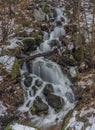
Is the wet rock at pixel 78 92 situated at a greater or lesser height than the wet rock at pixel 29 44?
lesser

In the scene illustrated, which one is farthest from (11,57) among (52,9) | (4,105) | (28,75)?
(52,9)

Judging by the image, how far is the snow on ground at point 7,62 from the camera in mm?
8938

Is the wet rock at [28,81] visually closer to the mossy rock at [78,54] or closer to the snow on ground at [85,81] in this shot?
the snow on ground at [85,81]

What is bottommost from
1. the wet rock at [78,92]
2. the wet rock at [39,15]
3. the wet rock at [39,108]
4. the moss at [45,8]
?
the wet rock at [39,108]

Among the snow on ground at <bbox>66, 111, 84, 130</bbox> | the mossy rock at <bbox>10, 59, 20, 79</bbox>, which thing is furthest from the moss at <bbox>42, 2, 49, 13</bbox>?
the snow on ground at <bbox>66, 111, 84, 130</bbox>

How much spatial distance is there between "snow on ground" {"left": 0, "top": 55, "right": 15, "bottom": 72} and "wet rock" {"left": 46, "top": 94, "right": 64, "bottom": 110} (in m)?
1.38

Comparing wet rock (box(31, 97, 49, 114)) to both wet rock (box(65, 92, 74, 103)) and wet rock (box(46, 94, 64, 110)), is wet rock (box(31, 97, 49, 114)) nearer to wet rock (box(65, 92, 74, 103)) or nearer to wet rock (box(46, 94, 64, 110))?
wet rock (box(46, 94, 64, 110))

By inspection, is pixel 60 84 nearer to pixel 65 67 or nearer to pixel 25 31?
pixel 65 67

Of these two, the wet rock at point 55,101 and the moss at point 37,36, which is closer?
the wet rock at point 55,101

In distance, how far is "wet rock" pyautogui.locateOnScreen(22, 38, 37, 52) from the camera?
10.5m

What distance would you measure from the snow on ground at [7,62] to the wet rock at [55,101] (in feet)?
4.52

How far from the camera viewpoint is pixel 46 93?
928 cm

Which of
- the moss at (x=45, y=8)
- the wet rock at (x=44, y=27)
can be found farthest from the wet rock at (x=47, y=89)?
the moss at (x=45, y=8)

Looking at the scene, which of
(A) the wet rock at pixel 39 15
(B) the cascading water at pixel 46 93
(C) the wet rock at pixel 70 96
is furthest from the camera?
(A) the wet rock at pixel 39 15
